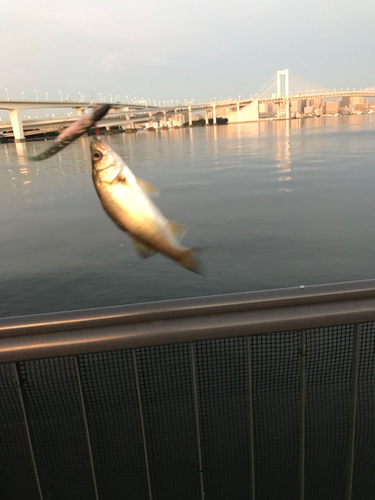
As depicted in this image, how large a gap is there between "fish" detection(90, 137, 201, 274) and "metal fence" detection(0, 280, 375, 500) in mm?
961

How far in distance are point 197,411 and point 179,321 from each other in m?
0.57

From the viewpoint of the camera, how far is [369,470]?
4.30 m

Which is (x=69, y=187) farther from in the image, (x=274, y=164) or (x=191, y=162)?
(x=274, y=164)

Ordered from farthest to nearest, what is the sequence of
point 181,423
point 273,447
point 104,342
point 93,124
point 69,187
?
point 69,187 → point 181,423 → point 273,447 → point 104,342 → point 93,124

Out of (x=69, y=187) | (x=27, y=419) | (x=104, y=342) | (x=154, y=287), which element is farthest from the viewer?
(x=69, y=187)

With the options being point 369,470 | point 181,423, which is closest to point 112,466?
point 181,423

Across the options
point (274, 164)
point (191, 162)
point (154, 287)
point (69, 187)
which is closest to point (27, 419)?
point (154, 287)

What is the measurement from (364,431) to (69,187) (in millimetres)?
28538

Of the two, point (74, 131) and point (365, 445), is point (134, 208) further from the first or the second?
point (365, 445)

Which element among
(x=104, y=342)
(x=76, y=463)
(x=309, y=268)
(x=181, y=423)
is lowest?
(x=309, y=268)

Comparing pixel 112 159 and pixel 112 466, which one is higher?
pixel 112 159

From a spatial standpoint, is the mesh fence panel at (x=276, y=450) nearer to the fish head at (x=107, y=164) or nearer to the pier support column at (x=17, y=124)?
the pier support column at (x=17, y=124)

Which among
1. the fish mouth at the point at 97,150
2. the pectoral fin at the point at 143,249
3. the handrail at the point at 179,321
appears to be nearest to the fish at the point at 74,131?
the fish mouth at the point at 97,150

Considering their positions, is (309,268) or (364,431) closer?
(364,431)
